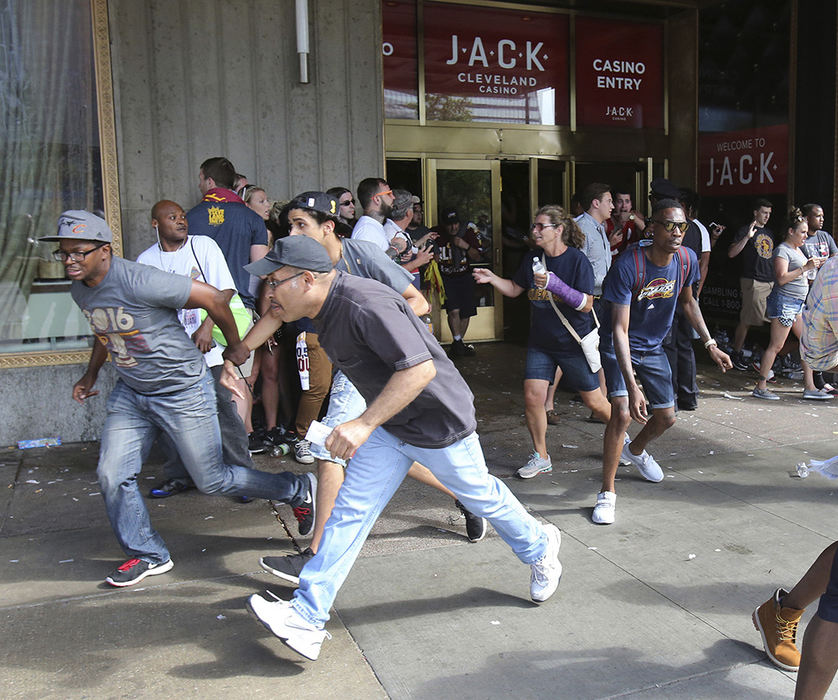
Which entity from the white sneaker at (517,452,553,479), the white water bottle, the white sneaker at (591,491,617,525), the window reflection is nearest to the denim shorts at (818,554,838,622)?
the white sneaker at (591,491,617,525)

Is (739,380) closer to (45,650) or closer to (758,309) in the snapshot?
(758,309)

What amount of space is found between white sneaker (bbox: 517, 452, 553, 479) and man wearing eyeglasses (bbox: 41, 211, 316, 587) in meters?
2.06

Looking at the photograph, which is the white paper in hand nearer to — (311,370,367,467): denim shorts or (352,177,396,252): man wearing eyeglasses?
(311,370,367,467): denim shorts

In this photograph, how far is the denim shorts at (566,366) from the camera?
17.4 feet

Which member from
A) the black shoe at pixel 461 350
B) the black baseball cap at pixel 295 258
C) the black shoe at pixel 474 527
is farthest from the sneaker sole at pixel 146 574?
the black shoe at pixel 461 350

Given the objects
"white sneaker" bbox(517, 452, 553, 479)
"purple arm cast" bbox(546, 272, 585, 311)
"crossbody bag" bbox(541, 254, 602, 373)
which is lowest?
"white sneaker" bbox(517, 452, 553, 479)

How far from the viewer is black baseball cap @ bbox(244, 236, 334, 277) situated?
304 centimetres

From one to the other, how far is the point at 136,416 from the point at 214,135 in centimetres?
373

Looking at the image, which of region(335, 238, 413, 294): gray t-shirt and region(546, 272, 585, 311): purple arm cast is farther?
region(546, 272, 585, 311): purple arm cast

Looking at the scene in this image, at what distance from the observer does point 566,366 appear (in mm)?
5359

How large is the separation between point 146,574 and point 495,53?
836cm

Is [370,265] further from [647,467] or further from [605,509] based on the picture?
[647,467]

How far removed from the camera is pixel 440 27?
10195 millimetres

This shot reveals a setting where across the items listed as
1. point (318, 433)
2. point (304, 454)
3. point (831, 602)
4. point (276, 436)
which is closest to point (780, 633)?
point (831, 602)
